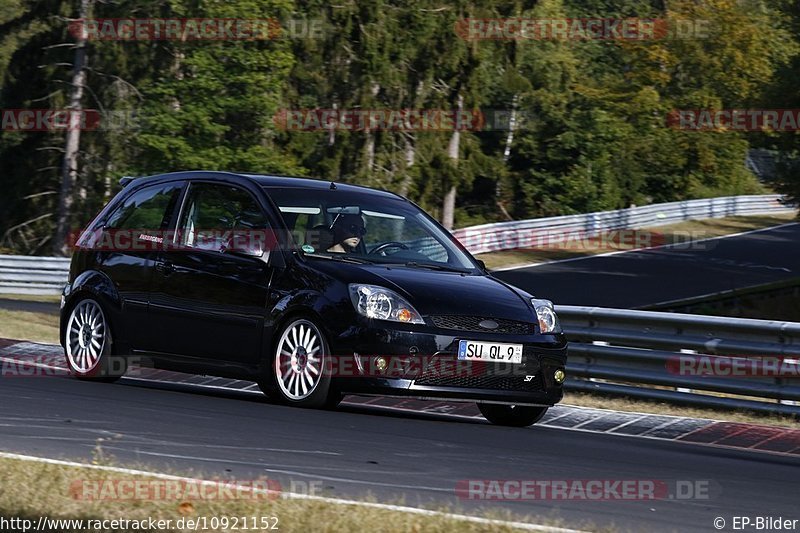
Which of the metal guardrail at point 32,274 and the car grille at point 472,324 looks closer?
the car grille at point 472,324

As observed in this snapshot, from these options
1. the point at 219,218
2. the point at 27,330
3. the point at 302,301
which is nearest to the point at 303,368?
the point at 302,301

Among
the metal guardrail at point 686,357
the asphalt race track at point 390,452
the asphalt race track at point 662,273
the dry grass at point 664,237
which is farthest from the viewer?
the dry grass at point 664,237

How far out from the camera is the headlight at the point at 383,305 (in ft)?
29.4

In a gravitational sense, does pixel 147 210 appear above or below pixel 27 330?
above

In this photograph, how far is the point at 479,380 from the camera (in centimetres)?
907

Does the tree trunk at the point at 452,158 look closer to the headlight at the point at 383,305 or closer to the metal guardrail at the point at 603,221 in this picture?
the metal guardrail at the point at 603,221

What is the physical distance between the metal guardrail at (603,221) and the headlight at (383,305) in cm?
2906

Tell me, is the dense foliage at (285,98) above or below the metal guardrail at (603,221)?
above

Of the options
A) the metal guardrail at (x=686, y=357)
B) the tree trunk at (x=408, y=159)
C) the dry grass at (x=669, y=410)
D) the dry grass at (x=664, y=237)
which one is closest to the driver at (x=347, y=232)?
the dry grass at (x=669, y=410)

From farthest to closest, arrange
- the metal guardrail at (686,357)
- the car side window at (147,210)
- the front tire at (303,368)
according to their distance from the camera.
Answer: the metal guardrail at (686,357) < the car side window at (147,210) < the front tire at (303,368)

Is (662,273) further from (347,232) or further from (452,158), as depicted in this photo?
(347,232)

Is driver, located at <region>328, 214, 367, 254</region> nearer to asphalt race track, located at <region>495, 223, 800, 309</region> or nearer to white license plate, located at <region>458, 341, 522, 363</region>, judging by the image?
white license plate, located at <region>458, 341, 522, 363</region>

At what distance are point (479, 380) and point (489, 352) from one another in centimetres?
20

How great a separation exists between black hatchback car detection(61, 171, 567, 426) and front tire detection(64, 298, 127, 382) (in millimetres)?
13
